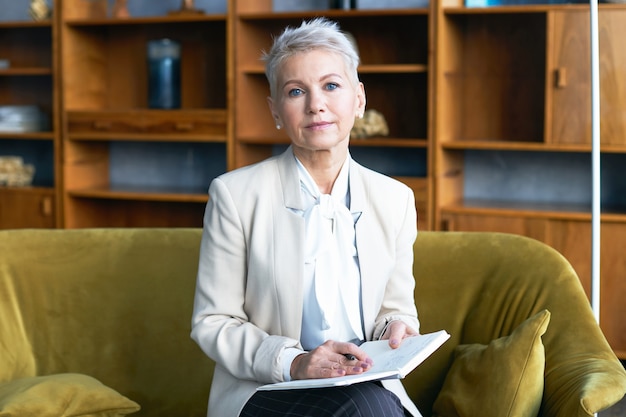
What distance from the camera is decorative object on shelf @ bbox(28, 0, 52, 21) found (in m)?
4.84

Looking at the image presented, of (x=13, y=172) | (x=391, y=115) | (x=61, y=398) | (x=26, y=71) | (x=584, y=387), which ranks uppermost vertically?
(x=26, y=71)

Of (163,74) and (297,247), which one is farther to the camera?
(163,74)

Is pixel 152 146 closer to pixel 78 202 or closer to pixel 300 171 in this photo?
pixel 78 202

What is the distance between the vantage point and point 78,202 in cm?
489

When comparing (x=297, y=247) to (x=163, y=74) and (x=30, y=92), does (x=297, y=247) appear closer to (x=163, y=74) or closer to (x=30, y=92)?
(x=163, y=74)

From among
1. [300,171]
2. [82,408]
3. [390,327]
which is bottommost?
[82,408]

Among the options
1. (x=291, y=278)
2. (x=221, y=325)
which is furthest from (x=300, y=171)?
(x=221, y=325)

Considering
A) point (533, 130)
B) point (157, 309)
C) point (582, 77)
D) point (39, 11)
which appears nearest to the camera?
point (157, 309)

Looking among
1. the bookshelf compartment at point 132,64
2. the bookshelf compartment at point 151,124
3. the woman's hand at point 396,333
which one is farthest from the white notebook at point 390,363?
the bookshelf compartment at point 132,64

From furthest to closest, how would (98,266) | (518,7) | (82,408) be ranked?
(518,7) < (98,266) < (82,408)

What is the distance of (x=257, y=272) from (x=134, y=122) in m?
2.80

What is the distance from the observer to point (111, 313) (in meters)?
2.57

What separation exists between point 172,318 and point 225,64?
8.46ft

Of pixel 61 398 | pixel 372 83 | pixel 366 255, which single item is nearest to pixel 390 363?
pixel 366 255
